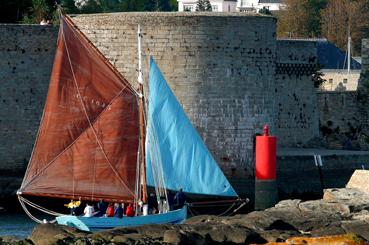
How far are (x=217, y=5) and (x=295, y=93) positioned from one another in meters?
65.2

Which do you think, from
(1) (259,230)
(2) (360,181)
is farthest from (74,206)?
(2) (360,181)

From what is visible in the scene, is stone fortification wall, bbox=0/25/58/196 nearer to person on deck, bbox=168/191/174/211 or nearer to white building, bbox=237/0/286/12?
person on deck, bbox=168/191/174/211

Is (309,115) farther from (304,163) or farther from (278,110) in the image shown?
(304,163)

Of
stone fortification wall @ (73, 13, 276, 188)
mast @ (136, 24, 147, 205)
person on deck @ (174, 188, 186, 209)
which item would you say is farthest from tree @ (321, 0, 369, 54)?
person on deck @ (174, 188, 186, 209)

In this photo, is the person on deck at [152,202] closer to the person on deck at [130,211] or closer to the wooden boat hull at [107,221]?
the person on deck at [130,211]

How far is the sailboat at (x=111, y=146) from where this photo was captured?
41312 millimetres

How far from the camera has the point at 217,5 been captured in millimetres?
118375

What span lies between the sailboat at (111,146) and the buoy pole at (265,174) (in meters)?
1.01

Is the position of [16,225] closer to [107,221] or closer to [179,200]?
[107,221]

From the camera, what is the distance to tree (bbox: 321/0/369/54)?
92812mm

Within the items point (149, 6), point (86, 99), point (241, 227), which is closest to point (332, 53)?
point (149, 6)

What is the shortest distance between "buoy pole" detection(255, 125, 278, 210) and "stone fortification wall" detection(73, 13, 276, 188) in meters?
2.71

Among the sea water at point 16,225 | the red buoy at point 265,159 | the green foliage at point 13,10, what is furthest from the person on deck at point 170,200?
the green foliage at point 13,10

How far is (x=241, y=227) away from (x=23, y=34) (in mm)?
11954
